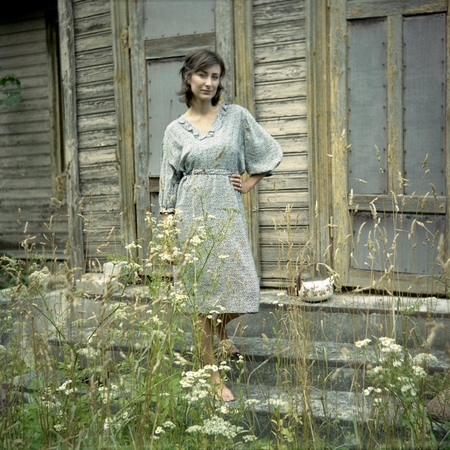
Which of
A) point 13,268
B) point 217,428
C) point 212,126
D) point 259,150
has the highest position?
point 212,126

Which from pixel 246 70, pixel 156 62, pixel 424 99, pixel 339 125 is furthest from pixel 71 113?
pixel 424 99

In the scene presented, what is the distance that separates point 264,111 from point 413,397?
347 centimetres

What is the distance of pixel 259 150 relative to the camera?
3965mm

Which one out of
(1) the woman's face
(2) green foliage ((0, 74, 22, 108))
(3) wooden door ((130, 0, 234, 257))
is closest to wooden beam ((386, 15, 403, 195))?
(3) wooden door ((130, 0, 234, 257))

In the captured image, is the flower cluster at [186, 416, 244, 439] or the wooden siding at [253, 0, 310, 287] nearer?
the flower cluster at [186, 416, 244, 439]

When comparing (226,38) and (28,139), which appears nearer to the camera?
(226,38)

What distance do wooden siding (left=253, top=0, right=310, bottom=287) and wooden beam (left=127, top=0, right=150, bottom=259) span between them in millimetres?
1043

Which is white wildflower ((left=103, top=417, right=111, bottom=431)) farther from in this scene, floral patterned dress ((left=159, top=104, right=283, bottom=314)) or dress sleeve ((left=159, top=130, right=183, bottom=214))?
dress sleeve ((left=159, top=130, right=183, bottom=214))

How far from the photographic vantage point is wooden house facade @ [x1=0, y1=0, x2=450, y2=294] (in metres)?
4.88

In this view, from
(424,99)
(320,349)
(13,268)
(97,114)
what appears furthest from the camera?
(97,114)

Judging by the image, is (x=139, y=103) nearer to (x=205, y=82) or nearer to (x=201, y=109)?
(x=201, y=109)

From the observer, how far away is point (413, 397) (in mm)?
2385

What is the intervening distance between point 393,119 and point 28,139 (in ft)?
16.8

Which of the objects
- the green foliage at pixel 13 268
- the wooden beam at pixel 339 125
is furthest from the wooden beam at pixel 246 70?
the green foliage at pixel 13 268
